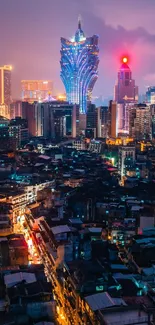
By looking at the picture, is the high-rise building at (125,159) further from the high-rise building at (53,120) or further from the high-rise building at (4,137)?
the high-rise building at (53,120)

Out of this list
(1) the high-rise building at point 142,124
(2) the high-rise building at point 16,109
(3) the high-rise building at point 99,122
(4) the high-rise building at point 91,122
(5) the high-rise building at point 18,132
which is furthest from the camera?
(2) the high-rise building at point 16,109

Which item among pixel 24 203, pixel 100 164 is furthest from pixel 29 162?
pixel 24 203

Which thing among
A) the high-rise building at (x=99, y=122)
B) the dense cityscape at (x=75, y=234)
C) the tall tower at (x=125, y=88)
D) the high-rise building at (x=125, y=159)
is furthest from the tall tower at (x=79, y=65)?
the high-rise building at (x=125, y=159)

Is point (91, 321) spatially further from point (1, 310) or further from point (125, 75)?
Answer: point (125, 75)

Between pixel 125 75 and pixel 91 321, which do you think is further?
pixel 125 75

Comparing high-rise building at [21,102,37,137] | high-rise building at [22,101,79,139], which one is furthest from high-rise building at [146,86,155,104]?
high-rise building at [21,102,37,137]

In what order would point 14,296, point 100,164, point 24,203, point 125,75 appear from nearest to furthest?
point 14,296, point 24,203, point 100,164, point 125,75
